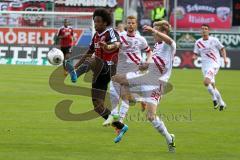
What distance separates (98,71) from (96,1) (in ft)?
110

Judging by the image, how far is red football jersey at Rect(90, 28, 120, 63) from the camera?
48.7 ft

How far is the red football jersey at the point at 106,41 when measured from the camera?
14844mm

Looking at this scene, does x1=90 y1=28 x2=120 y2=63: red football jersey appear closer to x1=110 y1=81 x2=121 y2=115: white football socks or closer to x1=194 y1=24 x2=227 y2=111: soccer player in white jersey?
x1=110 y1=81 x2=121 y2=115: white football socks

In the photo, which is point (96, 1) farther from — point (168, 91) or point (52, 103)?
point (52, 103)

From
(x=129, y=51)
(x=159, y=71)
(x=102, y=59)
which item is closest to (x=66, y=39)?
(x=129, y=51)

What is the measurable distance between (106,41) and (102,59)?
74cm

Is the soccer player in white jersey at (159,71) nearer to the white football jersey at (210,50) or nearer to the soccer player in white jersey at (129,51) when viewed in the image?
the soccer player in white jersey at (129,51)

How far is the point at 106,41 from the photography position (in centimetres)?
1481

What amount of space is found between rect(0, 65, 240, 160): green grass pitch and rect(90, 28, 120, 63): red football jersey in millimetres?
1563

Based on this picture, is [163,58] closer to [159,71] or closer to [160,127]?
[159,71]

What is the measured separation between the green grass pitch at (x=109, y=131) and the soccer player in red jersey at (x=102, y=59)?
2.24ft

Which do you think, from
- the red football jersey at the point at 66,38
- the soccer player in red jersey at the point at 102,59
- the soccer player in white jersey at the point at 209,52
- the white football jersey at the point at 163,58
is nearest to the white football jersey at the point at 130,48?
the soccer player in red jersey at the point at 102,59

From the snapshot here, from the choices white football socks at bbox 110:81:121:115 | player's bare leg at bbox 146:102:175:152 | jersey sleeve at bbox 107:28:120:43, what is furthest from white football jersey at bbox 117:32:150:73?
player's bare leg at bbox 146:102:175:152

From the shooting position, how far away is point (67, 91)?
2569cm
